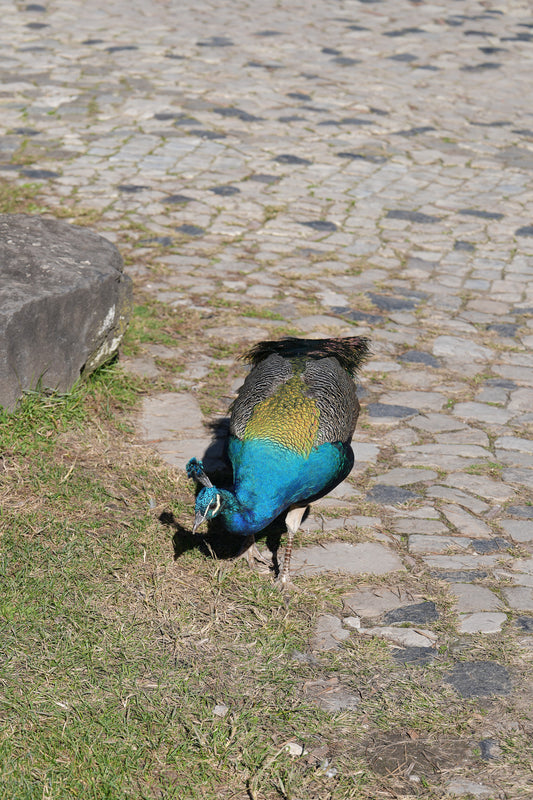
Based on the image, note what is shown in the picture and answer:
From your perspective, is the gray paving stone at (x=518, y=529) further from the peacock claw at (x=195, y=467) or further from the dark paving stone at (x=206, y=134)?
the dark paving stone at (x=206, y=134)

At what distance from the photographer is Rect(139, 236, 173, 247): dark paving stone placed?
26.8 feet

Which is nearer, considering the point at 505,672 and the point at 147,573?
the point at 505,672

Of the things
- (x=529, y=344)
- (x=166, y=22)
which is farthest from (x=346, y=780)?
(x=166, y=22)

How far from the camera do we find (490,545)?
15.9 ft

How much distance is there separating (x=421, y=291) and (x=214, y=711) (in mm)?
4766

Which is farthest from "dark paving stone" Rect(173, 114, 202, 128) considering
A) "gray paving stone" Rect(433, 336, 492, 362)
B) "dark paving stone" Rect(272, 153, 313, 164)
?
"gray paving stone" Rect(433, 336, 492, 362)

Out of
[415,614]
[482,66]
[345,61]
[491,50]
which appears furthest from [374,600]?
Answer: [491,50]

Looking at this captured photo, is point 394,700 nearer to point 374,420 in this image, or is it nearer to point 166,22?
point 374,420

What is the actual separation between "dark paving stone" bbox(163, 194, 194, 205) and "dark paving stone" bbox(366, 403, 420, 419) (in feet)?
12.4

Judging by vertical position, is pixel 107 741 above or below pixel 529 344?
above

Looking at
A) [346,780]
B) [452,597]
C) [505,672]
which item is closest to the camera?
[346,780]

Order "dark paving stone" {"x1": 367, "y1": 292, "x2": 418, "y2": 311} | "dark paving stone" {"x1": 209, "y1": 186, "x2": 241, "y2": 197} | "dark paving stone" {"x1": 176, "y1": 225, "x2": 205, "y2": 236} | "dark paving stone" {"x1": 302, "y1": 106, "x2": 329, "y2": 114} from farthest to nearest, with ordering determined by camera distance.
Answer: "dark paving stone" {"x1": 302, "y1": 106, "x2": 329, "y2": 114} → "dark paving stone" {"x1": 209, "y1": 186, "x2": 241, "y2": 197} → "dark paving stone" {"x1": 176, "y1": 225, "x2": 205, "y2": 236} → "dark paving stone" {"x1": 367, "y1": 292, "x2": 418, "y2": 311}

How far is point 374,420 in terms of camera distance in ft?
19.6

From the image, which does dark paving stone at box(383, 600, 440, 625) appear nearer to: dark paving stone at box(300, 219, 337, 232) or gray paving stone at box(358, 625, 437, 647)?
gray paving stone at box(358, 625, 437, 647)
